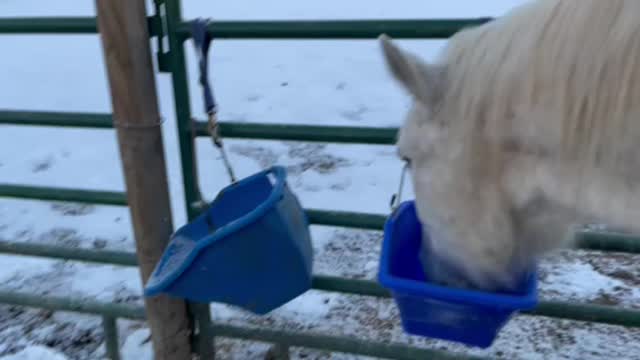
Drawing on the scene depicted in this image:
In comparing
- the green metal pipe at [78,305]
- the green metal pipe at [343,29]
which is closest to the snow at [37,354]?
the green metal pipe at [78,305]

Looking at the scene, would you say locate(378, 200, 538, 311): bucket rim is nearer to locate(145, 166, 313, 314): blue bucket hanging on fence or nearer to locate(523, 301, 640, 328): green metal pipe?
locate(145, 166, 313, 314): blue bucket hanging on fence

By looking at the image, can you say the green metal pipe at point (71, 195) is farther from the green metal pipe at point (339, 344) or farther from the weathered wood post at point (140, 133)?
the green metal pipe at point (339, 344)

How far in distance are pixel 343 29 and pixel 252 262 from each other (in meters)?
0.61

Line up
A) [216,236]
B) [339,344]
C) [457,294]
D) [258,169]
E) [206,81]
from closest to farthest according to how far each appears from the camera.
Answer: [457,294]
[216,236]
[206,81]
[339,344]
[258,169]

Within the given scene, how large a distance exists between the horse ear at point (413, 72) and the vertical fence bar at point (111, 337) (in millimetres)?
1600

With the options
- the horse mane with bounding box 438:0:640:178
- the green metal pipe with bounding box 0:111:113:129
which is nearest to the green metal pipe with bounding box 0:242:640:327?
the green metal pipe with bounding box 0:111:113:129

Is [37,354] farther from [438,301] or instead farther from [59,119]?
[438,301]

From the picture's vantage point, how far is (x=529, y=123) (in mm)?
1615

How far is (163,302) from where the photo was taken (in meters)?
2.59

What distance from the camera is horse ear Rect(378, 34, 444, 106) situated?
1.58 m

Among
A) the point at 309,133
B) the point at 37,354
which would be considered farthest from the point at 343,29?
the point at 37,354

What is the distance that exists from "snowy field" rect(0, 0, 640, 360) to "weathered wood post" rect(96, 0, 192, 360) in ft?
1.97

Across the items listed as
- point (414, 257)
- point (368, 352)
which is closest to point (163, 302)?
point (368, 352)

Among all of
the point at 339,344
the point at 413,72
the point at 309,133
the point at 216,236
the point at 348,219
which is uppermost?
the point at 413,72
